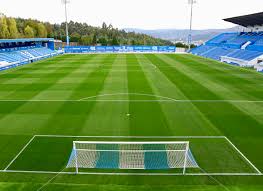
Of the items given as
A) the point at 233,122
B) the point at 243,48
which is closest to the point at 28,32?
the point at 243,48

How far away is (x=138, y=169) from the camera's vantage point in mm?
9938

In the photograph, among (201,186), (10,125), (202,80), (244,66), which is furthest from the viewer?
(244,66)

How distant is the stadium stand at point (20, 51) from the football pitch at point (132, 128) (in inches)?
631

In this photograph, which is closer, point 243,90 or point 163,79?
point 243,90

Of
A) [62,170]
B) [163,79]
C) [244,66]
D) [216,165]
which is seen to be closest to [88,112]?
[62,170]

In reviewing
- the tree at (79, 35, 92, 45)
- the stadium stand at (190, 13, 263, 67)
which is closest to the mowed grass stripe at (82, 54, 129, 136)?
the stadium stand at (190, 13, 263, 67)

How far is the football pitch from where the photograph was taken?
9336 mm

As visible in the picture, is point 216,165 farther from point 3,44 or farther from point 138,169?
point 3,44

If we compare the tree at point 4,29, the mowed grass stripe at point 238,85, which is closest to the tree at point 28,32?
the tree at point 4,29

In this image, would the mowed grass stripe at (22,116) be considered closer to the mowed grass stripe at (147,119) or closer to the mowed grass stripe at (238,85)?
the mowed grass stripe at (147,119)

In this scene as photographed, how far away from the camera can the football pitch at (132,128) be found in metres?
9.34

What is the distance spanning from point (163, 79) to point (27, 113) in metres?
15.5

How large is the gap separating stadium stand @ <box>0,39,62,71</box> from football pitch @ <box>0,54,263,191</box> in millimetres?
16016

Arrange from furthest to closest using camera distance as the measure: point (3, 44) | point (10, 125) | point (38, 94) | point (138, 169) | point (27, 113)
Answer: point (3, 44)
point (38, 94)
point (27, 113)
point (10, 125)
point (138, 169)
